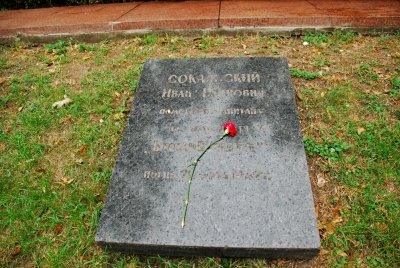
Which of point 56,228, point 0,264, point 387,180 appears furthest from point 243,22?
point 0,264

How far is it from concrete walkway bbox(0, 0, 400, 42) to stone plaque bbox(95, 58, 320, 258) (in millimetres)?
1397

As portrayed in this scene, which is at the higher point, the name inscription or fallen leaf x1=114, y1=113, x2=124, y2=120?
the name inscription

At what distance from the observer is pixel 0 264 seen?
7.16 feet

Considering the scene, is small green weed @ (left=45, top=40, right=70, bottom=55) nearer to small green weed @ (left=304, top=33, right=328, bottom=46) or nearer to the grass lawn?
the grass lawn

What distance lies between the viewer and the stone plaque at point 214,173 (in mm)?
1904

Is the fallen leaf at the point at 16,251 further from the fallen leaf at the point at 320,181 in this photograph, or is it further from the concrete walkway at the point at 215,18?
the concrete walkway at the point at 215,18

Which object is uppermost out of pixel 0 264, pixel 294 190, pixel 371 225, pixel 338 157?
pixel 294 190

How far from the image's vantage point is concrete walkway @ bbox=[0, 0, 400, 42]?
3744 mm

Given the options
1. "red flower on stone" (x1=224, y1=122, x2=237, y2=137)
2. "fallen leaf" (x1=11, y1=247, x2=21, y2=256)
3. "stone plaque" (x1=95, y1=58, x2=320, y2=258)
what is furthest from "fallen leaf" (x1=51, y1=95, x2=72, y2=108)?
"red flower on stone" (x1=224, y1=122, x2=237, y2=137)

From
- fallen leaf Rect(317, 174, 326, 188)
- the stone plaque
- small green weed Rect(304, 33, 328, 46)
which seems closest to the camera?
the stone plaque

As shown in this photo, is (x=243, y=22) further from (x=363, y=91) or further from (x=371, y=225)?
(x=371, y=225)

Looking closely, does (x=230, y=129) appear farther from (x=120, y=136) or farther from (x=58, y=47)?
(x=58, y=47)

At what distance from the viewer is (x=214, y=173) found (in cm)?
212

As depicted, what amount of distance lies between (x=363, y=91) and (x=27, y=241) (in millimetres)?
3146
